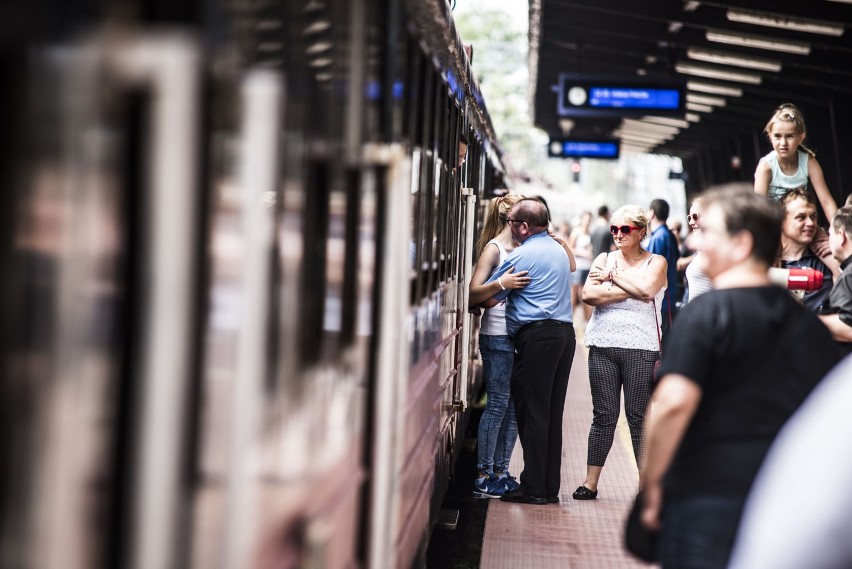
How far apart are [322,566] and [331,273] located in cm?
63

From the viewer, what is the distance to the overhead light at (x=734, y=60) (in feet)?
47.2

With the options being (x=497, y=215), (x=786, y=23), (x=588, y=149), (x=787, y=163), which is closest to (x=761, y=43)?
(x=786, y=23)

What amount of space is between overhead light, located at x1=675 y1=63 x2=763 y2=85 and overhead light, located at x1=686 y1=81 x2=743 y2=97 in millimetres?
258

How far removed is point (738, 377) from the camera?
10.4 ft

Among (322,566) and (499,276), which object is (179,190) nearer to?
(322,566)

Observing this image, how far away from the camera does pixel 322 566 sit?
2316 millimetres

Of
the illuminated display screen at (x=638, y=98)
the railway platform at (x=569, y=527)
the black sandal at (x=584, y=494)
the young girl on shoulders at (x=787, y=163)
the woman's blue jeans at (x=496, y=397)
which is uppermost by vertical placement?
the illuminated display screen at (x=638, y=98)

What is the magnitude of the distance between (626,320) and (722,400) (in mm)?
3650

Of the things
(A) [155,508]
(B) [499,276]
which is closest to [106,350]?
(A) [155,508]

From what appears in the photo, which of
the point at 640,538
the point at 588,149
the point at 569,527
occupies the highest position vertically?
the point at 588,149

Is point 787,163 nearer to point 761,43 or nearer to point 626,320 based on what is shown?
point 626,320

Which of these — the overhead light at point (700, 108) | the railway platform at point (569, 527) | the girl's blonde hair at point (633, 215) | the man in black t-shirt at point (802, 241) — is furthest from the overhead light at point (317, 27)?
the overhead light at point (700, 108)

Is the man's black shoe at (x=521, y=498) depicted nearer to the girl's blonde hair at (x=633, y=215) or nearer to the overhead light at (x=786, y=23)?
the girl's blonde hair at (x=633, y=215)

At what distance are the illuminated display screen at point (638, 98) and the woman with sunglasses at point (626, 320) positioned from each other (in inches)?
306
